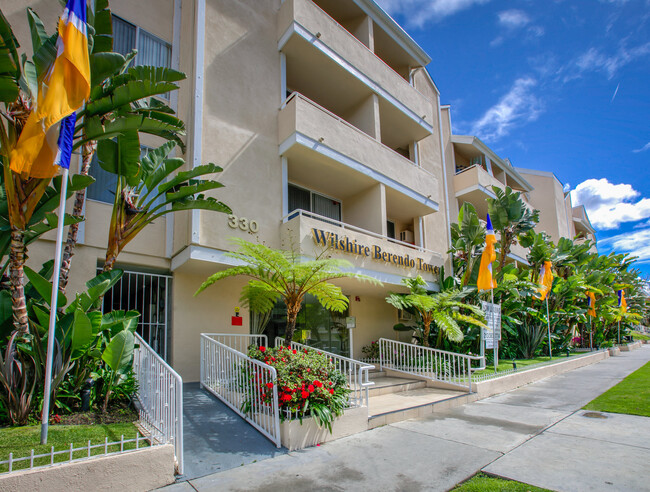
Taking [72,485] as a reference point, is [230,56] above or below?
above

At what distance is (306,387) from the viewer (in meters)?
6.77

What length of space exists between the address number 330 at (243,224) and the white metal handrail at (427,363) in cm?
575

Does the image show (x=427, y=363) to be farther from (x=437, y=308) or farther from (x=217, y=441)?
(x=217, y=441)

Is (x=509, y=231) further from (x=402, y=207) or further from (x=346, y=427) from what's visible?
(x=346, y=427)

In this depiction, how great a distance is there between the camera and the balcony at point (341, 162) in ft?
37.7

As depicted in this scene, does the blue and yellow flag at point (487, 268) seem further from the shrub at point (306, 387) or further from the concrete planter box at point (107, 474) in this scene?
the concrete planter box at point (107, 474)

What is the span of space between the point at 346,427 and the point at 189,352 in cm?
482

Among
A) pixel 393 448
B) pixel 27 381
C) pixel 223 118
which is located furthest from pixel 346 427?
pixel 223 118

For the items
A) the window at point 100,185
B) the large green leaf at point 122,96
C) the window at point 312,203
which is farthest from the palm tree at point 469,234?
the large green leaf at point 122,96

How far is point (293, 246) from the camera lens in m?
10.5

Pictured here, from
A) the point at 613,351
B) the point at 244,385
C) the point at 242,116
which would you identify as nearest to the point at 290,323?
the point at 244,385

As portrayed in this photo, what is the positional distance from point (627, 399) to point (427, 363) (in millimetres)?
4862

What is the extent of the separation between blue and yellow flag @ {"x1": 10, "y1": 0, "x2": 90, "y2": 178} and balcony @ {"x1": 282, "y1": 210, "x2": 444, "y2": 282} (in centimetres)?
614

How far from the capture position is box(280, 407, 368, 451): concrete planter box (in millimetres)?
6305
